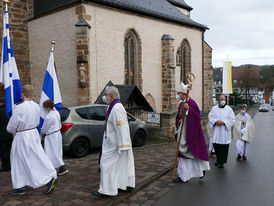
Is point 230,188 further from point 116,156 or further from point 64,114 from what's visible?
point 64,114

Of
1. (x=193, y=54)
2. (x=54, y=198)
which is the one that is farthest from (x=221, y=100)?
(x=193, y=54)

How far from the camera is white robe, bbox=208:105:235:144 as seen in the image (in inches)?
283

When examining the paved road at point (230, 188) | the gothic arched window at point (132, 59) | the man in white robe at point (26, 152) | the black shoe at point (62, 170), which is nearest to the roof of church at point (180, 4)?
the gothic arched window at point (132, 59)

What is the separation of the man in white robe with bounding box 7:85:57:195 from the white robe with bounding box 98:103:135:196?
0.98 m

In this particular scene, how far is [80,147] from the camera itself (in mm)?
7898

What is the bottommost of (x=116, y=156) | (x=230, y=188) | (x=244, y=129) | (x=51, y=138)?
(x=230, y=188)

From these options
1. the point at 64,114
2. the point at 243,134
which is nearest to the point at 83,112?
the point at 64,114

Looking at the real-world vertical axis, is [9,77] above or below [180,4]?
below

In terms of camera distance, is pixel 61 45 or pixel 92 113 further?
pixel 61 45

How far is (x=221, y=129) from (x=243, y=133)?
59.8 inches

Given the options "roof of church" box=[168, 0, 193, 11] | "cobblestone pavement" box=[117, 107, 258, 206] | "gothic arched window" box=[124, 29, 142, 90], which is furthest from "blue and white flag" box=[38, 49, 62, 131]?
"roof of church" box=[168, 0, 193, 11]

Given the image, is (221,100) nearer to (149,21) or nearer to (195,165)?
(195,165)

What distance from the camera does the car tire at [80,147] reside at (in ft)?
25.2

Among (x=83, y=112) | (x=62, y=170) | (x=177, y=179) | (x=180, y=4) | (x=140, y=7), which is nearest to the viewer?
(x=177, y=179)
